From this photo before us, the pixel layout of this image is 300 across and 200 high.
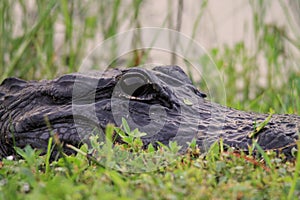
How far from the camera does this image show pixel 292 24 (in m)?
5.81

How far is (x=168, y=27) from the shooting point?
6090mm

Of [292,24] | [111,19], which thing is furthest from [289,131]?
[111,19]

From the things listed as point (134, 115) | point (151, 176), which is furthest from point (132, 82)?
point (151, 176)

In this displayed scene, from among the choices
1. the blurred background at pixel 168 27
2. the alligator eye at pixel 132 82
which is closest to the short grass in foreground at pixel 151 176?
the alligator eye at pixel 132 82

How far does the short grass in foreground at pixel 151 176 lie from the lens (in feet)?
6.74

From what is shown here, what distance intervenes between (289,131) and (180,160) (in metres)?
0.63

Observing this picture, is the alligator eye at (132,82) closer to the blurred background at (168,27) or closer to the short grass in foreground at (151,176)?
the short grass in foreground at (151,176)

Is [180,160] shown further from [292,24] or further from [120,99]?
[292,24]

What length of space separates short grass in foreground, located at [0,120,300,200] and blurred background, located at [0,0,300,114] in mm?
2921

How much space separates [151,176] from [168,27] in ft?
13.0

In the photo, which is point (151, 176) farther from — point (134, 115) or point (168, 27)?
point (168, 27)

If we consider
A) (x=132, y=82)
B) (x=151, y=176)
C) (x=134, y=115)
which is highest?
(x=132, y=82)

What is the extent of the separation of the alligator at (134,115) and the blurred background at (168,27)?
7.15ft

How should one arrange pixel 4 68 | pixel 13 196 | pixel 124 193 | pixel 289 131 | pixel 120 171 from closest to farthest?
pixel 124 193, pixel 13 196, pixel 120 171, pixel 289 131, pixel 4 68
